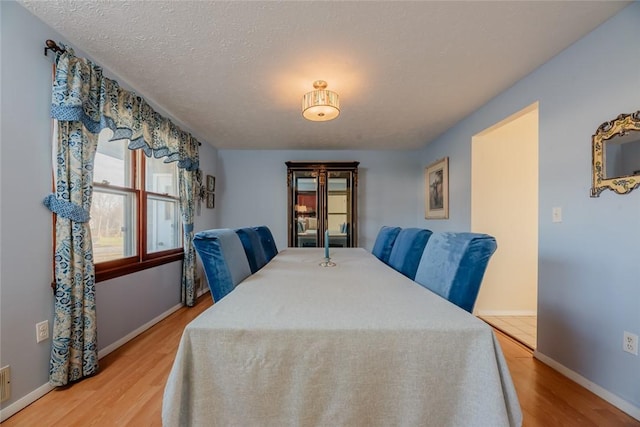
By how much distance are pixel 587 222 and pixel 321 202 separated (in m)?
3.01

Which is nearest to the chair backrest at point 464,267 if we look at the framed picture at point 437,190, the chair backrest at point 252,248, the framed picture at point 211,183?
the chair backrest at point 252,248

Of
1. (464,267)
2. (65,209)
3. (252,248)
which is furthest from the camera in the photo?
(252,248)

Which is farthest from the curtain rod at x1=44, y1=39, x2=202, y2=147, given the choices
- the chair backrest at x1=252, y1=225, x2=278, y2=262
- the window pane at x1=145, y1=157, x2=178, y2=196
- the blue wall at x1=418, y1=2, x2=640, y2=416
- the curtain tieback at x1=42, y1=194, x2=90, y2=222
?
the blue wall at x1=418, y1=2, x2=640, y2=416

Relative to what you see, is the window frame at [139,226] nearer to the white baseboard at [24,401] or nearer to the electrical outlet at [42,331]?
the electrical outlet at [42,331]

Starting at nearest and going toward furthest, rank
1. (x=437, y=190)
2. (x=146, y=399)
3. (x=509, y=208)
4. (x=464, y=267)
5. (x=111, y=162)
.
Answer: (x=464, y=267)
(x=146, y=399)
(x=111, y=162)
(x=509, y=208)
(x=437, y=190)

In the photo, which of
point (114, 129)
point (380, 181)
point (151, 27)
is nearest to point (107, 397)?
point (114, 129)

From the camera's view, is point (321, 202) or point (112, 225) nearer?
point (112, 225)

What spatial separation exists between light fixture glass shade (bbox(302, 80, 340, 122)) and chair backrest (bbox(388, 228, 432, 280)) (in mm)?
1146

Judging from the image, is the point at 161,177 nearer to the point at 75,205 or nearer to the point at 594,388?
the point at 75,205

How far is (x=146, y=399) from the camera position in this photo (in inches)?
60.7

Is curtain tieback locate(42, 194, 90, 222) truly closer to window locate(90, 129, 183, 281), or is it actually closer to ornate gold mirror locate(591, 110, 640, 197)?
window locate(90, 129, 183, 281)

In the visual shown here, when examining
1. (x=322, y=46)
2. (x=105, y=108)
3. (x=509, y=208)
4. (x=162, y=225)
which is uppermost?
(x=322, y=46)

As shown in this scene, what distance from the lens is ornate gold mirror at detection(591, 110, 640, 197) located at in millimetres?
1434

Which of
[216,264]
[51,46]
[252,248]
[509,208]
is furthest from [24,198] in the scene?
[509,208]
